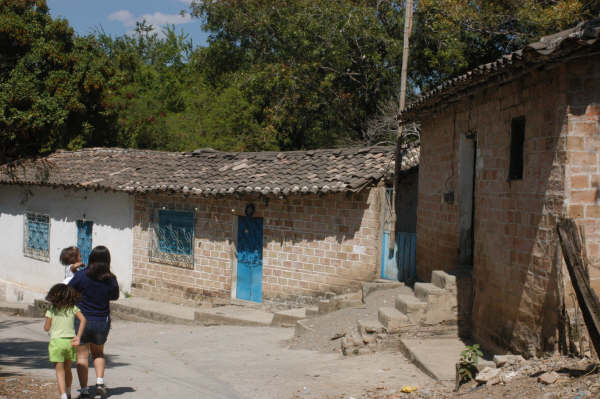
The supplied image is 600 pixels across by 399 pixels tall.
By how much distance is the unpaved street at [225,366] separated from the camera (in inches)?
253

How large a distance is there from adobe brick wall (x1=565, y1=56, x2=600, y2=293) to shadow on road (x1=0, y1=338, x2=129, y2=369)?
6082 mm

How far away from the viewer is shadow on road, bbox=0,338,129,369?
760cm

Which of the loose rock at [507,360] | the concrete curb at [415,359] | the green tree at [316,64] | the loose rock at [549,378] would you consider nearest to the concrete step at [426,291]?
the concrete curb at [415,359]

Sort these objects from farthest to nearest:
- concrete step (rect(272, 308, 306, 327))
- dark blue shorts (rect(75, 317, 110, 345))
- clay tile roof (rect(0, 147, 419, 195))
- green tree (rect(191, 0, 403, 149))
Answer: green tree (rect(191, 0, 403, 149))
clay tile roof (rect(0, 147, 419, 195))
concrete step (rect(272, 308, 306, 327))
dark blue shorts (rect(75, 317, 110, 345))

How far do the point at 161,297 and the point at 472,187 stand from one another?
8443mm

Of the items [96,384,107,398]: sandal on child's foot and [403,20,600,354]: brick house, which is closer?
[403,20,600,354]: brick house

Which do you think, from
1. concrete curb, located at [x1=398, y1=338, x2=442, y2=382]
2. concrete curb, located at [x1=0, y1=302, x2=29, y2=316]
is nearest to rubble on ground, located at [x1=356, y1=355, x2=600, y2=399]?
concrete curb, located at [x1=398, y1=338, x2=442, y2=382]

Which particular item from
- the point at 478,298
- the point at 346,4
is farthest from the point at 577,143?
the point at 346,4

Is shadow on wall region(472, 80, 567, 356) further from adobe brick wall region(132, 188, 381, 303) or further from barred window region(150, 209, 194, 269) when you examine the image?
barred window region(150, 209, 194, 269)

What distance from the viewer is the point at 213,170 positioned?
1388cm

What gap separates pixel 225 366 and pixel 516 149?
485 cm

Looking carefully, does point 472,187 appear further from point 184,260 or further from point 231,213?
point 184,260

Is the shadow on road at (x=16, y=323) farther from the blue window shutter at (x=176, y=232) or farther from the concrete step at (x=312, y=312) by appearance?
the concrete step at (x=312, y=312)

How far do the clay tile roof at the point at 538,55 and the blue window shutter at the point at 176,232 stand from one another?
7.70 metres
